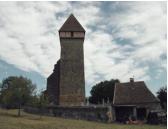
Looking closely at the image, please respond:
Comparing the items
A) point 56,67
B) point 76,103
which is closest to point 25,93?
point 76,103

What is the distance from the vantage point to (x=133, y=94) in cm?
3192

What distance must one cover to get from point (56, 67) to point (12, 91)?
1498 cm

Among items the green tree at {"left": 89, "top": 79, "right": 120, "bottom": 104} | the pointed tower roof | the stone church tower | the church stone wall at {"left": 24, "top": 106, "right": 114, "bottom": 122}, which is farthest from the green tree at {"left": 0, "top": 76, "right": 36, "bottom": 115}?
the green tree at {"left": 89, "top": 79, "right": 120, "bottom": 104}

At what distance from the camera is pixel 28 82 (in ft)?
93.7

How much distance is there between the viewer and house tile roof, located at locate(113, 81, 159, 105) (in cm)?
3055

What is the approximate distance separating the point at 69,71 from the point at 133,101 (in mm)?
14167

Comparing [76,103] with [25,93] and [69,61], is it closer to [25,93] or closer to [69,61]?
[69,61]

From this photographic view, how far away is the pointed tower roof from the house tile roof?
15.2 metres

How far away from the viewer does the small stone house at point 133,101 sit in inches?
1125

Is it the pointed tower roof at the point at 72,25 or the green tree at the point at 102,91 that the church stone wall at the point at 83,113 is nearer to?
the pointed tower roof at the point at 72,25

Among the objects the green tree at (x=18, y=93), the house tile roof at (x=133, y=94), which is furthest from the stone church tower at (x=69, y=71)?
the green tree at (x=18, y=93)


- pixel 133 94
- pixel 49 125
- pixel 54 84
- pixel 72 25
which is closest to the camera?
pixel 49 125

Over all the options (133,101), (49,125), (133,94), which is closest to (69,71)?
(133,94)

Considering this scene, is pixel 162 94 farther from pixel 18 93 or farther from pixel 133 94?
pixel 18 93
